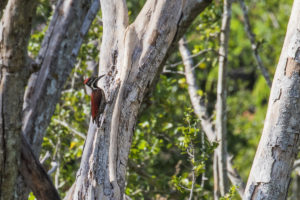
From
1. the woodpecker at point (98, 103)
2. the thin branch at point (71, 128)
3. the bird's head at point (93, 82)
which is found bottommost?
the thin branch at point (71, 128)

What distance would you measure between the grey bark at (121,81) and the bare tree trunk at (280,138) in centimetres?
79

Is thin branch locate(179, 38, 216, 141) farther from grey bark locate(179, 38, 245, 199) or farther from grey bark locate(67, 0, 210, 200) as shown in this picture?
grey bark locate(67, 0, 210, 200)

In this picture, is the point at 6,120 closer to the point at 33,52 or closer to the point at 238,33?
the point at 33,52

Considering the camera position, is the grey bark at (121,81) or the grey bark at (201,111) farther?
the grey bark at (201,111)

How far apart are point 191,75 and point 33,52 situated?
1.93m

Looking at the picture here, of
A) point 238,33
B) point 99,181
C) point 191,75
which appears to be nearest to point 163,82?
point 191,75

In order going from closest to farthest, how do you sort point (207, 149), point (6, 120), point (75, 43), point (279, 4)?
1. point (6, 120)
2. point (207, 149)
3. point (75, 43)
4. point (279, 4)

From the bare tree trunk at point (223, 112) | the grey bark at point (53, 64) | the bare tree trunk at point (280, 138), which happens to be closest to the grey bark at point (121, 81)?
the bare tree trunk at point (280, 138)

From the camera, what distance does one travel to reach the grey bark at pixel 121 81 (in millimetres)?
3086

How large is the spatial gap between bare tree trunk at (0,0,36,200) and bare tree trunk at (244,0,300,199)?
4.66ft

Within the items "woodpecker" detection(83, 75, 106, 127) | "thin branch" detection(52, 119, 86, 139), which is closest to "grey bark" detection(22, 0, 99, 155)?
"woodpecker" detection(83, 75, 106, 127)

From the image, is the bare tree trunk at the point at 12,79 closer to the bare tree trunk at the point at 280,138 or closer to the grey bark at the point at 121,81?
the grey bark at the point at 121,81

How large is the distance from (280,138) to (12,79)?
63.1 inches

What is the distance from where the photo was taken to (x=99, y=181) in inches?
121
